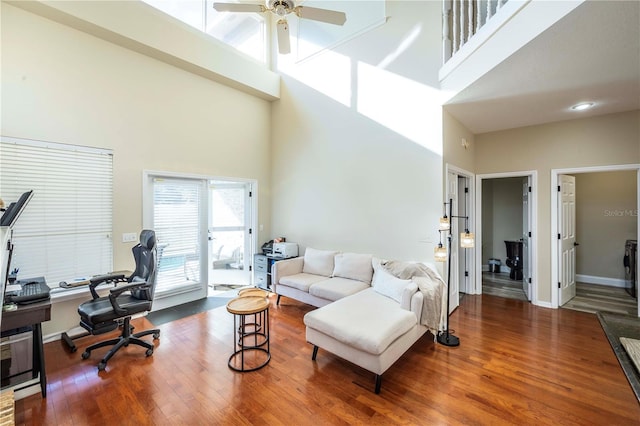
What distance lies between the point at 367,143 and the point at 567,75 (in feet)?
7.74

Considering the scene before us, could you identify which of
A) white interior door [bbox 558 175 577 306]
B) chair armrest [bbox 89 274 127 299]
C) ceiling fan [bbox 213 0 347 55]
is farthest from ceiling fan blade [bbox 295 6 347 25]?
white interior door [bbox 558 175 577 306]

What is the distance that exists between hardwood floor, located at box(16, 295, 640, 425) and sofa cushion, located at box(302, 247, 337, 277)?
1.26 meters

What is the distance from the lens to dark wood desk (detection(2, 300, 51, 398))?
6.92 ft

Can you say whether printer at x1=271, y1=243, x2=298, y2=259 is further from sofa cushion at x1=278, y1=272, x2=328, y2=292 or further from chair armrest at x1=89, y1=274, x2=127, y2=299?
chair armrest at x1=89, y1=274, x2=127, y2=299

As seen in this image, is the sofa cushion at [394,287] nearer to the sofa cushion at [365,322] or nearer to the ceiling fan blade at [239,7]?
the sofa cushion at [365,322]

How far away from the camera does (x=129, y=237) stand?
387 cm

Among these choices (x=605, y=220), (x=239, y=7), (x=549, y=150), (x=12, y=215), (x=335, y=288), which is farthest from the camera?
(x=605, y=220)

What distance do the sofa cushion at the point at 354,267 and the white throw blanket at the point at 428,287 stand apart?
0.30 metres

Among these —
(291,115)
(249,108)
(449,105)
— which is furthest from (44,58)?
(449,105)

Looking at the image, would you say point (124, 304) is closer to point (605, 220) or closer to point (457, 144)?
point (457, 144)

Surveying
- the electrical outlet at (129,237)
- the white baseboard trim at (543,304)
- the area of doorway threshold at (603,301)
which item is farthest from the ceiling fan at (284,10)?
the area of doorway threshold at (603,301)

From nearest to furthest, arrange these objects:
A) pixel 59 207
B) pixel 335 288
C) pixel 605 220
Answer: pixel 59 207 < pixel 335 288 < pixel 605 220

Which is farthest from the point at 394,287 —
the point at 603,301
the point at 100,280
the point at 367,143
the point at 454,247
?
the point at 603,301

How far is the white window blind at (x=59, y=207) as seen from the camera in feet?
10.1
